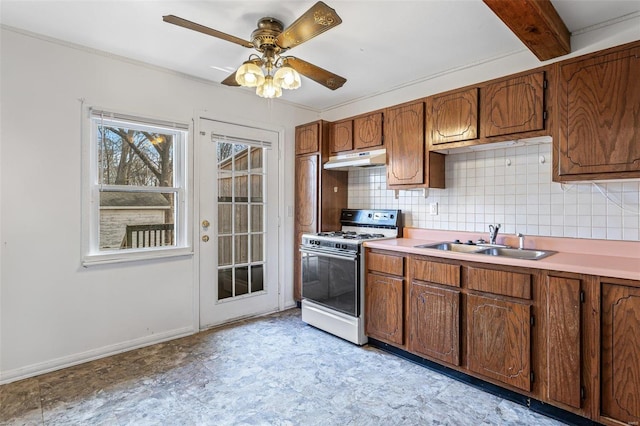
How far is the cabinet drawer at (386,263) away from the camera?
8.76 feet

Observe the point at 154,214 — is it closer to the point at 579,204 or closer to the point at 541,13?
the point at 541,13

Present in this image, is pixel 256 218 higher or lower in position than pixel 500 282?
higher

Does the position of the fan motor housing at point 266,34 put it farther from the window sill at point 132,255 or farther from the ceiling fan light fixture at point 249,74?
the window sill at point 132,255

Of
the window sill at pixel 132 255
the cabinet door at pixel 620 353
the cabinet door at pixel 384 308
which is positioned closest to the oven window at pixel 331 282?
the cabinet door at pixel 384 308

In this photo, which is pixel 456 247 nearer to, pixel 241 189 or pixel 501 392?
pixel 501 392

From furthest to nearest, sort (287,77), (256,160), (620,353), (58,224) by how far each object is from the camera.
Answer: (256,160)
(58,224)
(287,77)
(620,353)

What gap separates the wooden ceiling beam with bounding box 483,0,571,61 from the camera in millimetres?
1747

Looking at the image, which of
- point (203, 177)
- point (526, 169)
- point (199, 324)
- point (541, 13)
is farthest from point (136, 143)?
point (526, 169)

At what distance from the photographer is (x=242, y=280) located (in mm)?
3586

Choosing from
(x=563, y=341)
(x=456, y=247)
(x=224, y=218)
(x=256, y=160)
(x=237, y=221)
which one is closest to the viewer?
(x=563, y=341)

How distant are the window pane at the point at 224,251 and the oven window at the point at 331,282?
30.5 inches

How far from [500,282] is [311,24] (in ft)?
6.22

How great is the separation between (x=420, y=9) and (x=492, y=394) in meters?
2.52

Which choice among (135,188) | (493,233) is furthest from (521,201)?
(135,188)
